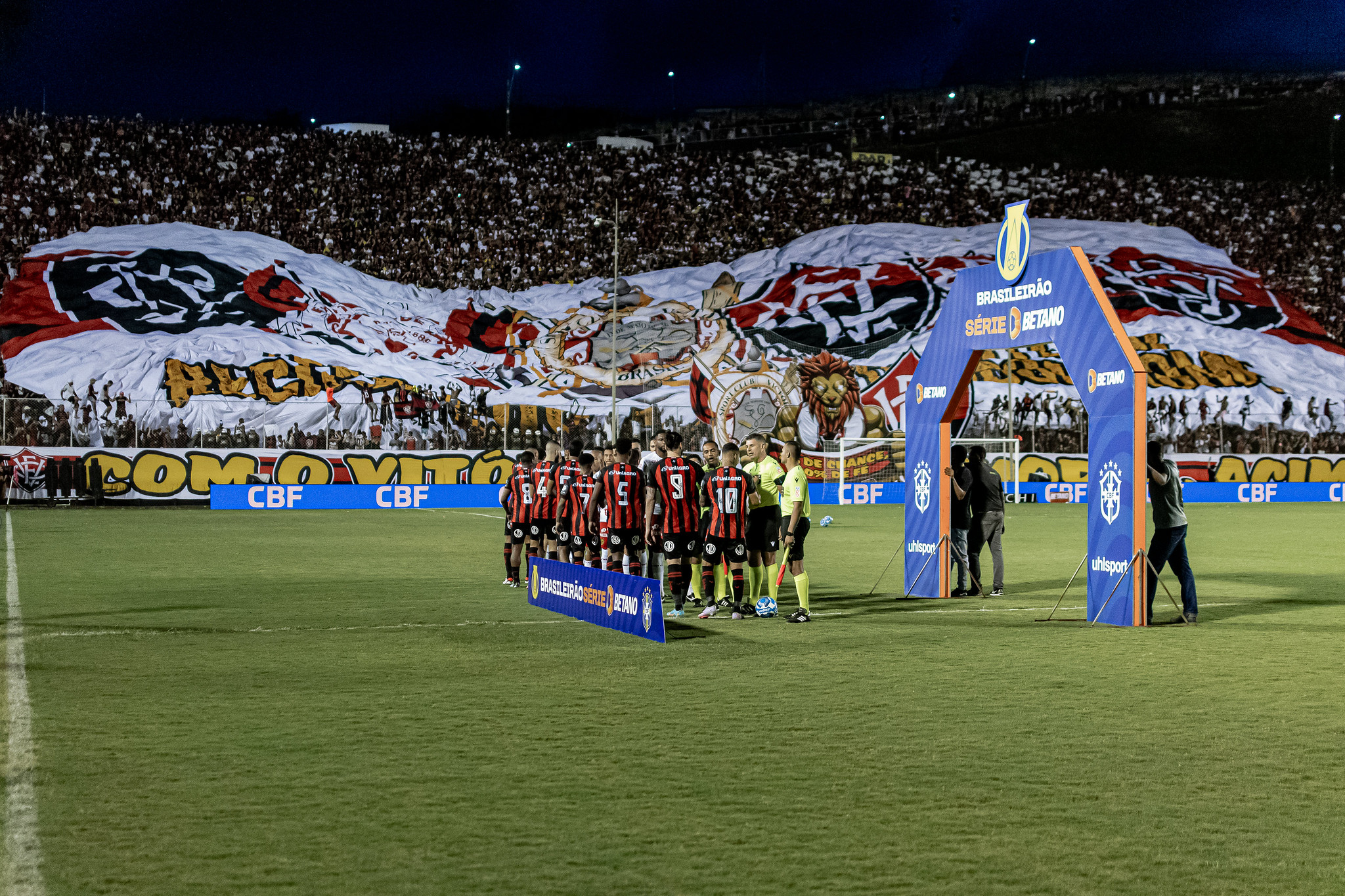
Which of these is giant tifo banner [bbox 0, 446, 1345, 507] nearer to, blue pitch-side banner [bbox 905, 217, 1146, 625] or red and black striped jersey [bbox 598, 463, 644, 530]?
blue pitch-side banner [bbox 905, 217, 1146, 625]

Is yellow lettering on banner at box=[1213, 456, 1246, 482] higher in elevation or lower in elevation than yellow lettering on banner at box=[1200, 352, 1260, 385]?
lower

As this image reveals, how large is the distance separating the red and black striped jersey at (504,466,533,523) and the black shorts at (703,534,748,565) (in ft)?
13.3

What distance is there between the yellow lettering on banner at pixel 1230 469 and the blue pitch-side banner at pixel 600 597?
129ft

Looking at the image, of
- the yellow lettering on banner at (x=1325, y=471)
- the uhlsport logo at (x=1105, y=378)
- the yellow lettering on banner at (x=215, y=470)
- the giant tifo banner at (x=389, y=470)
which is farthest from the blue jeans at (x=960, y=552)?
the yellow lettering on banner at (x=1325, y=471)

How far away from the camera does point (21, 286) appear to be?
47.1 metres

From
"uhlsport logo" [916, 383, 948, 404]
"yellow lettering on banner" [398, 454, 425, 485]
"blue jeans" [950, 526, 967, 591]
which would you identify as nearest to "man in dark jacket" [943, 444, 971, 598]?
"blue jeans" [950, 526, 967, 591]

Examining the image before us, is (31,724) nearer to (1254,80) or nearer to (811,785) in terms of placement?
(811,785)

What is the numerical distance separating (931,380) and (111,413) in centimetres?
3012

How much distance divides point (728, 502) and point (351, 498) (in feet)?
94.9

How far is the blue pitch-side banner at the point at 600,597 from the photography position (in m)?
12.5

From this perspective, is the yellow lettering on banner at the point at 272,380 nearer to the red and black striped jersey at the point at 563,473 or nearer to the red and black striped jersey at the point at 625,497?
the red and black striped jersey at the point at 563,473

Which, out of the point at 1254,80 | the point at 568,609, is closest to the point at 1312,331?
the point at 1254,80

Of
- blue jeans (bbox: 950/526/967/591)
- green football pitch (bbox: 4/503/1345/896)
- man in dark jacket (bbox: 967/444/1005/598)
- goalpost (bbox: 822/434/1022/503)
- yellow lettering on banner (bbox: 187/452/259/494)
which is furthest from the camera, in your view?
goalpost (bbox: 822/434/1022/503)

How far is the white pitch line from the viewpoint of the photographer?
→ 5.15m
